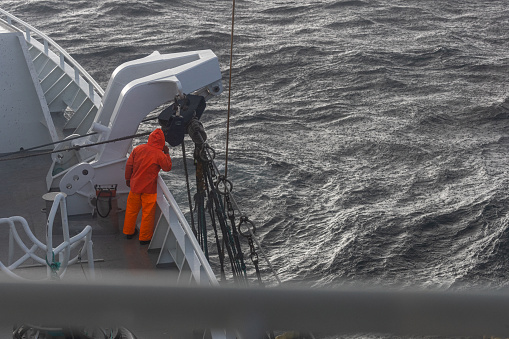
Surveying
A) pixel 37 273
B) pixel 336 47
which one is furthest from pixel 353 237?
pixel 336 47

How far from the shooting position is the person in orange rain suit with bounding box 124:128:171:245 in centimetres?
810

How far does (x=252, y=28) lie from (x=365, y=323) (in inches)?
1251

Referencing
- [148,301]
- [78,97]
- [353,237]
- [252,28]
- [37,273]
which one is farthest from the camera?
[252,28]

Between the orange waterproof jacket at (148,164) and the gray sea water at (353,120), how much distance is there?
5519mm

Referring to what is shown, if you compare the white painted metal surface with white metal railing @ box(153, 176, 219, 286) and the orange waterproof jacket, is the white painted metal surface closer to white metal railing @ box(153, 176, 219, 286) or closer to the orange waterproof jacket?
the orange waterproof jacket

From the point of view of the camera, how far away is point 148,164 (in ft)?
26.8

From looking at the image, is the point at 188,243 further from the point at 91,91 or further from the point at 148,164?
the point at 91,91

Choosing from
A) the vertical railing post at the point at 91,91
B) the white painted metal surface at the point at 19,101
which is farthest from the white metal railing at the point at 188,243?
the vertical railing post at the point at 91,91

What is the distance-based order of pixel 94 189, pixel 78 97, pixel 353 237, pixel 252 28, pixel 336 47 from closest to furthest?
pixel 94 189, pixel 78 97, pixel 353 237, pixel 336 47, pixel 252 28

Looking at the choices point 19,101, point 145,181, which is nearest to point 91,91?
point 19,101

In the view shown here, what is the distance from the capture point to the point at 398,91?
24.9 m

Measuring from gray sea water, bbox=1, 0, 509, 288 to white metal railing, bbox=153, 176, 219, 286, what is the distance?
538 cm

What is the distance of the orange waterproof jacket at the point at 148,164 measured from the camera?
8.09m

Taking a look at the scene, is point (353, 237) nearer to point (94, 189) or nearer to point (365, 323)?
point (94, 189)
